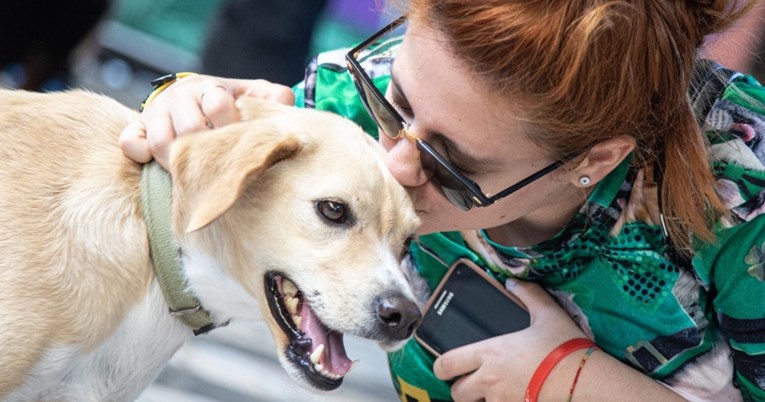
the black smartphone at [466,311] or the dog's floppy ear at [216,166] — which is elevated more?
the dog's floppy ear at [216,166]

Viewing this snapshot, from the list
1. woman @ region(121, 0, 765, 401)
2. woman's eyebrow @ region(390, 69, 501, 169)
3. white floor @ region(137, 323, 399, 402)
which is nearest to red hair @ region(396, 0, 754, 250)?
woman @ region(121, 0, 765, 401)

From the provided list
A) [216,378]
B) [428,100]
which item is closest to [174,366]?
[216,378]

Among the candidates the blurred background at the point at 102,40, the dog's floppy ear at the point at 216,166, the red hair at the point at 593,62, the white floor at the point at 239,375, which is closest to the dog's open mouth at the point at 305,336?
the dog's floppy ear at the point at 216,166

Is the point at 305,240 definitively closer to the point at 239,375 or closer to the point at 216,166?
the point at 216,166

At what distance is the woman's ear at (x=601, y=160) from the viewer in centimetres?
191

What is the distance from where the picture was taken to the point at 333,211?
1829 millimetres

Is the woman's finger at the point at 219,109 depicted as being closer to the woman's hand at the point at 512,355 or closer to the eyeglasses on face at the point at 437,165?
the eyeglasses on face at the point at 437,165

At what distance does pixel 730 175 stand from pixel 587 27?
0.55 meters

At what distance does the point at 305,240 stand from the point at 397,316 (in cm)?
22

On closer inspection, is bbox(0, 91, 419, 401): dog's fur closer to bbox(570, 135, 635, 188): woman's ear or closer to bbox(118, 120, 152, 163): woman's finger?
bbox(118, 120, 152, 163): woman's finger

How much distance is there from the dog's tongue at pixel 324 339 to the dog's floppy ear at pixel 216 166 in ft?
0.92

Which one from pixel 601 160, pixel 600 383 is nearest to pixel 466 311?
pixel 600 383

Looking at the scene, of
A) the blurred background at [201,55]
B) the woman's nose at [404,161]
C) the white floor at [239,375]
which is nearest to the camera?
the woman's nose at [404,161]

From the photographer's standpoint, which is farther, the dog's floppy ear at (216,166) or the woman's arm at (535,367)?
the woman's arm at (535,367)
